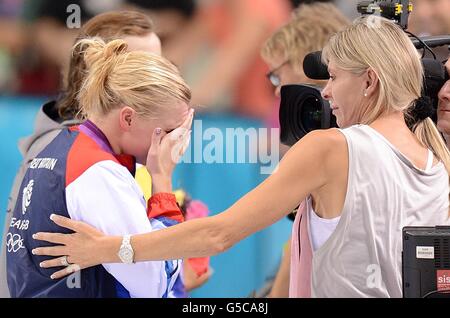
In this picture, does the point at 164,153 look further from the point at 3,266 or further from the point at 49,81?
the point at 49,81

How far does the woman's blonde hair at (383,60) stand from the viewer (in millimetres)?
2168

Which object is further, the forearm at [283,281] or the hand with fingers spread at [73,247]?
the forearm at [283,281]

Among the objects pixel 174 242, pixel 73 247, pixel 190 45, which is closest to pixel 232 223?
pixel 174 242

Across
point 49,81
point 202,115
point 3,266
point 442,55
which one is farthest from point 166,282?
point 49,81

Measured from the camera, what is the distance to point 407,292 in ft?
7.02

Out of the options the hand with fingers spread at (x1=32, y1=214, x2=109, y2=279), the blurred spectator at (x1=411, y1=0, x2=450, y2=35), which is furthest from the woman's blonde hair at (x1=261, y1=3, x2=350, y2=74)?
the hand with fingers spread at (x1=32, y1=214, x2=109, y2=279)

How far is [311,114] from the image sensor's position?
8.57 feet

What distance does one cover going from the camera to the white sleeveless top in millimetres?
2113

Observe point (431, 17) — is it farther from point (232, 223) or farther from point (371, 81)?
point (232, 223)

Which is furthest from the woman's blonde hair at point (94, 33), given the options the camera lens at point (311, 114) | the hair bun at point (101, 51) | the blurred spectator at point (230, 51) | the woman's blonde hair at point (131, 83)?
the blurred spectator at point (230, 51)

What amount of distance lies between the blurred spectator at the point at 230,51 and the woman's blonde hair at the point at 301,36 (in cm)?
33

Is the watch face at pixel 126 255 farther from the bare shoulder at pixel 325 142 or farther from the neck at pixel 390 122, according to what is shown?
the neck at pixel 390 122

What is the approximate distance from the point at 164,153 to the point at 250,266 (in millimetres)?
1615

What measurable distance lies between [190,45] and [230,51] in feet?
0.54
